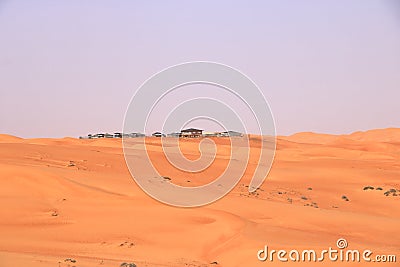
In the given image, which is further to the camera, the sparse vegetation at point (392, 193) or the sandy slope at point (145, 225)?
the sparse vegetation at point (392, 193)

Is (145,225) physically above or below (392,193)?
below

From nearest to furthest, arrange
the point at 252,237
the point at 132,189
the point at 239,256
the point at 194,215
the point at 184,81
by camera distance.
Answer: the point at 239,256, the point at 252,237, the point at 194,215, the point at 132,189, the point at 184,81

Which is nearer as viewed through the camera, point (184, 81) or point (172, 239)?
point (172, 239)

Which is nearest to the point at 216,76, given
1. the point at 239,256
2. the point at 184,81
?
the point at 184,81

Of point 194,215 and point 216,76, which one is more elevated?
point 216,76

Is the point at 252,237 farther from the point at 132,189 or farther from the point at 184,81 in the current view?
the point at 184,81

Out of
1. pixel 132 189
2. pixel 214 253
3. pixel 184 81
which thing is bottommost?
pixel 214 253

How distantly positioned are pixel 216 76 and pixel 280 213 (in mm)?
5893

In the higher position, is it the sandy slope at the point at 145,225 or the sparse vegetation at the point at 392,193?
the sparse vegetation at the point at 392,193

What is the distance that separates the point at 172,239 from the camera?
12.7 metres

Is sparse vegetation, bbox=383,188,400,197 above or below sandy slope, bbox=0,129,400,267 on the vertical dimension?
above

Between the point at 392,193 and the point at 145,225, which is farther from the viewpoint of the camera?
the point at 392,193

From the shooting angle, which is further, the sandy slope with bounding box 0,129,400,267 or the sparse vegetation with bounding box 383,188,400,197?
the sparse vegetation with bounding box 383,188,400,197

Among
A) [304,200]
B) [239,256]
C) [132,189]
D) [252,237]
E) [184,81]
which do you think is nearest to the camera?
[239,256]
